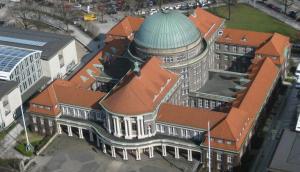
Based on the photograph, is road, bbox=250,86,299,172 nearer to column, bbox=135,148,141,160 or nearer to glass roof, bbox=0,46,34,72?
column, bbox=135,148,141,160

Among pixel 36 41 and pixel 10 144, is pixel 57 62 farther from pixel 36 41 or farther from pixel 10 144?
pixel 10 144

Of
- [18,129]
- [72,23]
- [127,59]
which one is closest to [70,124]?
[18,129]

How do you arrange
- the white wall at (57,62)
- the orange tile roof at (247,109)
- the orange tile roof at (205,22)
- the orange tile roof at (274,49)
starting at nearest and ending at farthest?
the orange tile roof at (247,109)
the orange tile roof at (274,49)
the orange tile roof at (205,22)
the white wall at (57,62)

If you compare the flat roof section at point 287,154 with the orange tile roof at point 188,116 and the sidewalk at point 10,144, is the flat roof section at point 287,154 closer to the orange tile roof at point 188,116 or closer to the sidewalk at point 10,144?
the orange tile roof at point 188,116

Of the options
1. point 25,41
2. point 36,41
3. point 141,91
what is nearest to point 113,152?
point 141,91

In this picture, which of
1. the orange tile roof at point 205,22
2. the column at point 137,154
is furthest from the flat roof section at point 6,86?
the orange tile roof at point 205,22

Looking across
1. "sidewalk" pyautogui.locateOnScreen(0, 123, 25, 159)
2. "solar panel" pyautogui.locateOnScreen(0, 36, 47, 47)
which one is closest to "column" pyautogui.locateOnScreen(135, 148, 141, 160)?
"sidewalk" pyautogui.locateOnScreen(0, 123, 25, 159)
